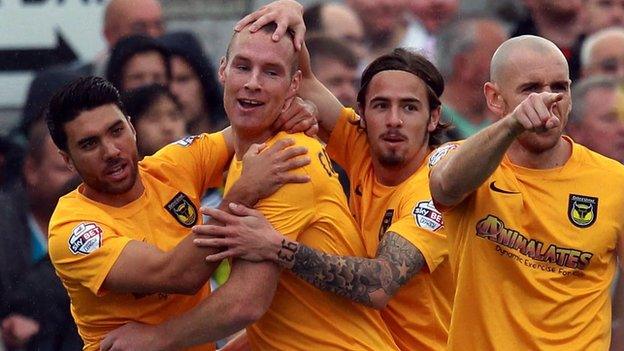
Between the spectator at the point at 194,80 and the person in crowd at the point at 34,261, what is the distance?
1060 mm

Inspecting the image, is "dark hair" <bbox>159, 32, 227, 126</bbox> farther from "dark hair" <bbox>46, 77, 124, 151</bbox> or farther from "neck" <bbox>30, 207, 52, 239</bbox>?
"dark hair" <bbox>46, 77, 124, 151</bbox>

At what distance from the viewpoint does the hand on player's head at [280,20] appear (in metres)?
7.21

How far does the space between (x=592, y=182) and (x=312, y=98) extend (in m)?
1.60

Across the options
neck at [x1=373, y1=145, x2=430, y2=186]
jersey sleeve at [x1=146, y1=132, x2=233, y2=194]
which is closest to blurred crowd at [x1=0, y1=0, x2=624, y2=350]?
neck at [x1=373, y1=145, x2=430, y2=186]

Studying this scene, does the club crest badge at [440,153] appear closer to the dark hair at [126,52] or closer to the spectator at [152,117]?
the spectator at [152,117]

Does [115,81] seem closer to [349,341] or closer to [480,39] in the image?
[480,39]

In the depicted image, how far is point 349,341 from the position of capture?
716cm

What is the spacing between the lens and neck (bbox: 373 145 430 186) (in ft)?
25.2

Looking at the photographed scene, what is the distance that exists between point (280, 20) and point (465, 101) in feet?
16.6

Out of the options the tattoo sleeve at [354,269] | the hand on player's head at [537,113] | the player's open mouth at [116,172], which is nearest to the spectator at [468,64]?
the tattoo sleeve at [354,269]

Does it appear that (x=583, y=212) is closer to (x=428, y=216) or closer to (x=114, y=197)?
(x=428, y=216)

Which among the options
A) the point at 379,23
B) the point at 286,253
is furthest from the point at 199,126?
the point at 286,253

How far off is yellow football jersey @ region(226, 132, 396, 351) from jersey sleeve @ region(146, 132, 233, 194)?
0.56 m

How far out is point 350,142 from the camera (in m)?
7.99
